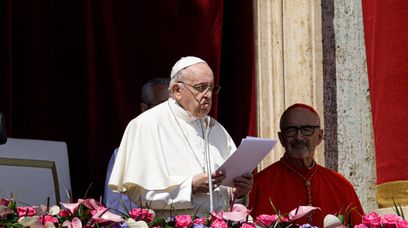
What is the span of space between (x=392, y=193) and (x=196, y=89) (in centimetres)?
206

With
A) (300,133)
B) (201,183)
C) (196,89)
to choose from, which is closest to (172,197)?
(201,183)

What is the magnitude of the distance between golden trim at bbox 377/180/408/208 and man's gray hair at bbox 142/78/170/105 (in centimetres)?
151

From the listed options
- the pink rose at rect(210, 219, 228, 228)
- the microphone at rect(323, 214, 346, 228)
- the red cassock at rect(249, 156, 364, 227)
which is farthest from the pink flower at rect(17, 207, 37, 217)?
the red cassock at rect(249, 156, 364, 227)

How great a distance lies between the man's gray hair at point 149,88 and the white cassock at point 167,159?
2.89 feet

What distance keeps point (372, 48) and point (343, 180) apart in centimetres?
109

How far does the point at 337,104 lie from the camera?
7969 mm

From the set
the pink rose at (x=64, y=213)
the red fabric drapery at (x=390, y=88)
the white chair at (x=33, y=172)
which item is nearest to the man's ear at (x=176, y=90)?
the white chair at (x=33, y=172)

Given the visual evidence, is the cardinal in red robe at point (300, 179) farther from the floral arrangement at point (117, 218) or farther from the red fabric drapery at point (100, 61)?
the floral arrangement at point (117, 218)

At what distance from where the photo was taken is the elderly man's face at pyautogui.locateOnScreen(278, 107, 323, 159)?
22.8 ft

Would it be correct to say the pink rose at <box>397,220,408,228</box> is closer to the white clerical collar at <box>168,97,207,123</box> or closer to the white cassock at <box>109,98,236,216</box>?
the white cassock at <box>109,98,236,216</box>

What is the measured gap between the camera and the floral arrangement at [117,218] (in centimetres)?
440

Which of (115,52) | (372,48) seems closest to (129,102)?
(115,52)

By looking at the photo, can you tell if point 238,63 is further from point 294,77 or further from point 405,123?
point 405,123

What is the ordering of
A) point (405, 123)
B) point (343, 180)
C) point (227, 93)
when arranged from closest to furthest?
point (343, 180) → point (405, 123) → point (227, 93)
